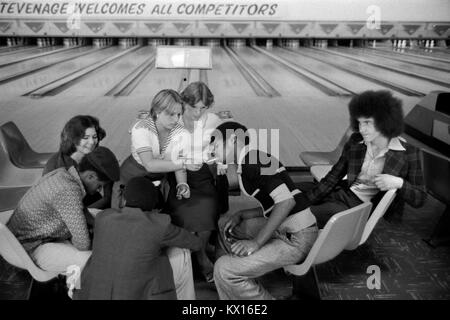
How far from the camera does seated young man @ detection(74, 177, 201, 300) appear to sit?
1.36 metres

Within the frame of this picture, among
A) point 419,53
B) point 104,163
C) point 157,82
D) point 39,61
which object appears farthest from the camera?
point 419,53

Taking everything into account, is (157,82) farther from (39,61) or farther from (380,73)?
(380,73)

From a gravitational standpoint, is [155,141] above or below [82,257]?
above

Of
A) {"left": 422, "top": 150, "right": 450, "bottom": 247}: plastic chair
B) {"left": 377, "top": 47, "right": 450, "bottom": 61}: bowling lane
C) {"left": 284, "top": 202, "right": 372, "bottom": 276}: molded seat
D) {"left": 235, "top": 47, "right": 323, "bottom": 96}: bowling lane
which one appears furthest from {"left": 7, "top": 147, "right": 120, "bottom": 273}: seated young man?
{"left": 377, "top": 47, "right": 450, "bottom": 61}: bowling lane

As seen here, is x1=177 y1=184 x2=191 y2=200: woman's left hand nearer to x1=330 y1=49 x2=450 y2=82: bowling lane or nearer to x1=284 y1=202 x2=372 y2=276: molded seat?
x1=284 y1=202 x2=372 y2=276: molded seat

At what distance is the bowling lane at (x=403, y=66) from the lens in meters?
7.00

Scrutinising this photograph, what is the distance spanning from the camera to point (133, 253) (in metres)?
1.38

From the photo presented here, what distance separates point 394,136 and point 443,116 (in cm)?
224

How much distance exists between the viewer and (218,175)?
2.21 m

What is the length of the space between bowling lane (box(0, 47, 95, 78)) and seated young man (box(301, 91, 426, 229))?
234 inches

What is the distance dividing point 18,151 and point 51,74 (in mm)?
4511

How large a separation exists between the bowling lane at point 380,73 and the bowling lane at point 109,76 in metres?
3.41

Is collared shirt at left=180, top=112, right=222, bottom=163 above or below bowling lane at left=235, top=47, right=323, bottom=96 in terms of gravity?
below

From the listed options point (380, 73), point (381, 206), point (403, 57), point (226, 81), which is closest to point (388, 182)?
point (381, 206)
